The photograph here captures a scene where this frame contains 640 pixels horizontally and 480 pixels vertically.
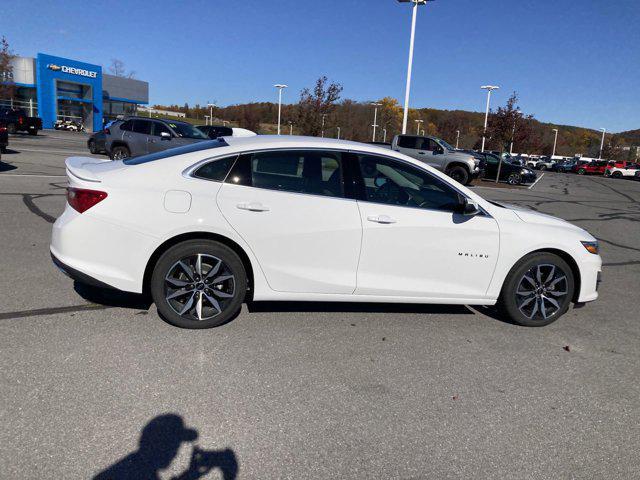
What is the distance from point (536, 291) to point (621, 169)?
2240 inches

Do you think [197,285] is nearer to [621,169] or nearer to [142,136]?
[142,136]

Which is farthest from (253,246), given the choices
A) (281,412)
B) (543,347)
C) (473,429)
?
(543,347)

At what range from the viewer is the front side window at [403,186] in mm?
4164

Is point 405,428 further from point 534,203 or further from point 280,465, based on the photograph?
point 534,203

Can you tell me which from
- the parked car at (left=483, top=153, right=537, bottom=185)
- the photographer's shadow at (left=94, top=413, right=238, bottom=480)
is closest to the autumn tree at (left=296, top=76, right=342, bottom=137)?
the parked car at (left=483, top=153, right=537, bottom=185)

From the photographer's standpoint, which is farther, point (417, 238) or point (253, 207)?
point (417, 238)

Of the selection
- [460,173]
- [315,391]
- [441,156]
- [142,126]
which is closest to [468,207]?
[315,391]

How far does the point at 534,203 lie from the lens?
51.0 feet

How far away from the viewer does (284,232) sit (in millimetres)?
3914

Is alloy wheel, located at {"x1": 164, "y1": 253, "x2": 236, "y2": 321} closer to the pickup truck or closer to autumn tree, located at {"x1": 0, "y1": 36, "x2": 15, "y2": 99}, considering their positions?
the pickup truck

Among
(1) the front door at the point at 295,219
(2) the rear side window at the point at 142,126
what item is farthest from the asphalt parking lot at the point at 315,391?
(2) the rear side window at the point at 142,126

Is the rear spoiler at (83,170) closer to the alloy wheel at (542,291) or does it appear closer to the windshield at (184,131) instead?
the alloy wheel at (542,291)

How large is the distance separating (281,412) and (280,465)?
0.47 meters

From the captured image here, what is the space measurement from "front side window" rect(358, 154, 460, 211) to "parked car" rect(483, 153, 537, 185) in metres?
24.3
